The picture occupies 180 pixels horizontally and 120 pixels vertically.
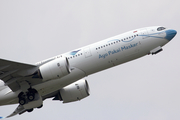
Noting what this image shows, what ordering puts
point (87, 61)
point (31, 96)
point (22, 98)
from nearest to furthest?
1. point (87, 61)
2. point (31, 96)
3. point (22, 98)

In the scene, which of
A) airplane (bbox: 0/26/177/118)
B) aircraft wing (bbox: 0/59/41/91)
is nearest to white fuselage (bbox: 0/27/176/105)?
airplane (bbox: 0/26/177/118)

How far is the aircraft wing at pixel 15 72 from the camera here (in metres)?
38.2

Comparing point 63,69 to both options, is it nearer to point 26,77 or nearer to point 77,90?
point 26,77

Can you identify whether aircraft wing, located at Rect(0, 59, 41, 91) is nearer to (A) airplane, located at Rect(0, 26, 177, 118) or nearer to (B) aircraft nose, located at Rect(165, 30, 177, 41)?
(A) airplane, located at Rect(0, 26, 177, 118)

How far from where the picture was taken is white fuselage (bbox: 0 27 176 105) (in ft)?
131

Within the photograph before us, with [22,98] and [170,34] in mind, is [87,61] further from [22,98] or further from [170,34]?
[170,34]

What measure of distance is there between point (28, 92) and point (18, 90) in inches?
49.1

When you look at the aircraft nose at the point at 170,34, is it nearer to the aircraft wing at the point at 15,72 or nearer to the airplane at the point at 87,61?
the airplane at the point at 87,61

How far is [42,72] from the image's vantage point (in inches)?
1497

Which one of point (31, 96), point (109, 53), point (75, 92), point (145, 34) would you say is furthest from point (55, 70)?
point (145, 34)

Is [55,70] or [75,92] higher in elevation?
[55,70]

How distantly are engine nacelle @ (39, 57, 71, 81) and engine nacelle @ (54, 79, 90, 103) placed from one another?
26.4ft

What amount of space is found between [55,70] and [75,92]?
343 inches

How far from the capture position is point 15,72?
39.3m
